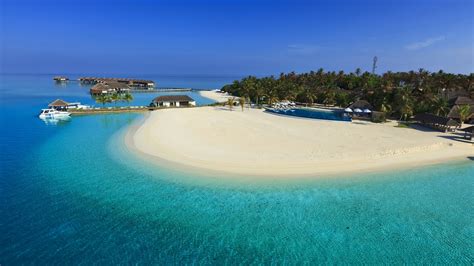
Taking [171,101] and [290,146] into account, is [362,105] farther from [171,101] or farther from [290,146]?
[171,101]

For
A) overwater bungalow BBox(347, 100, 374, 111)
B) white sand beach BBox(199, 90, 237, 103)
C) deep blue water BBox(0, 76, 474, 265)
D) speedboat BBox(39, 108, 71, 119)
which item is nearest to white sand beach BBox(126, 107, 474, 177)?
deep blue water BBox(0, 76, 474, 265)

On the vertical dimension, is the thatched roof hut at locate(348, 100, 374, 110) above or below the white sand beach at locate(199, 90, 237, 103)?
above

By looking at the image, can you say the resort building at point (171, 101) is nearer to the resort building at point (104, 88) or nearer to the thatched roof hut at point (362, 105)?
the resort building at point (104, 88)

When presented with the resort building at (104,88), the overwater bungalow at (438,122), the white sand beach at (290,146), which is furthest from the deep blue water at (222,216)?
the resort building at (104,88)

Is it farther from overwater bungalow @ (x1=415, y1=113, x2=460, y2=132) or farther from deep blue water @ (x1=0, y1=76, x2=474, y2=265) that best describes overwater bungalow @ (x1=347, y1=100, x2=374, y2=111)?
deep blue water @ (x1=0, y1=76, x2=474, y2=265)

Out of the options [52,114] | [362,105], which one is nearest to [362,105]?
[362,105]
